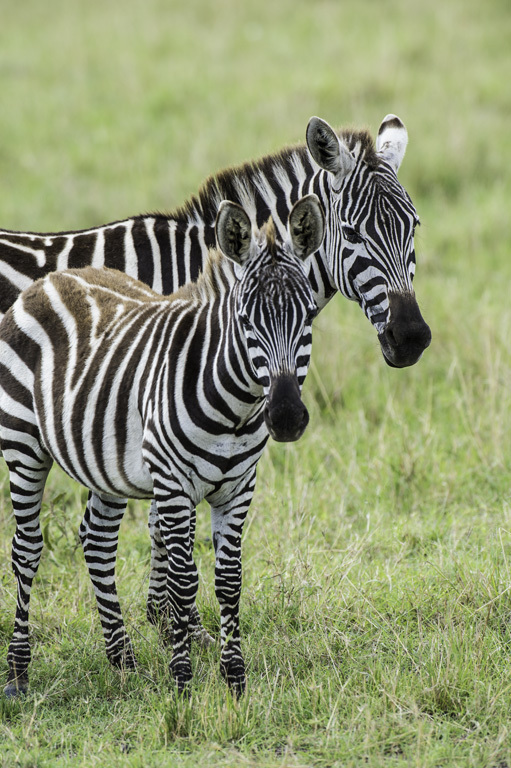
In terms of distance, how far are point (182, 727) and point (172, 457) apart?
121 centimetres

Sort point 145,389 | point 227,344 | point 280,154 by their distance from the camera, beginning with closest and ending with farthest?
point 227,344 < point 145,389 < point 280,154

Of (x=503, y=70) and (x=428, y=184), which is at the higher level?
(x=503, y=70)

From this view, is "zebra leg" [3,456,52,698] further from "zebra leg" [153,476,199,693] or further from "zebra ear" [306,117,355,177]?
"zebra ear" [306,117,355,177]

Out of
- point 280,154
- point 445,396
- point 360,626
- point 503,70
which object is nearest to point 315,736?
point 360,626

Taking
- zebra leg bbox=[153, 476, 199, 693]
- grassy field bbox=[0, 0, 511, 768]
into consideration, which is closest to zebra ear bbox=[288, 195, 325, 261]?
zebra leg bbox=[153, 476, 199, 693]

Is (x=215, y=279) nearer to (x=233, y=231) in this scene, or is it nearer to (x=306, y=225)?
(x=233, y=231)

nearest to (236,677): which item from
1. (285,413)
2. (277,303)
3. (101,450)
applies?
(101,450)

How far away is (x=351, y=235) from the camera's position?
4832mm

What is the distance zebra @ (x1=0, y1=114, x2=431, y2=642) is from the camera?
4.68 meters

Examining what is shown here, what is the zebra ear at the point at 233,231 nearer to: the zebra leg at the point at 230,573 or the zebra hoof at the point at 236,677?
the zebra leg at the point at 230,573

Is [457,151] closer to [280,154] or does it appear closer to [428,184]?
[428,184]

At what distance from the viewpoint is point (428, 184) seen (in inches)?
488

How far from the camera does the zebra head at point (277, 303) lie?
3.38 meters

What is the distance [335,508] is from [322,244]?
201cm
